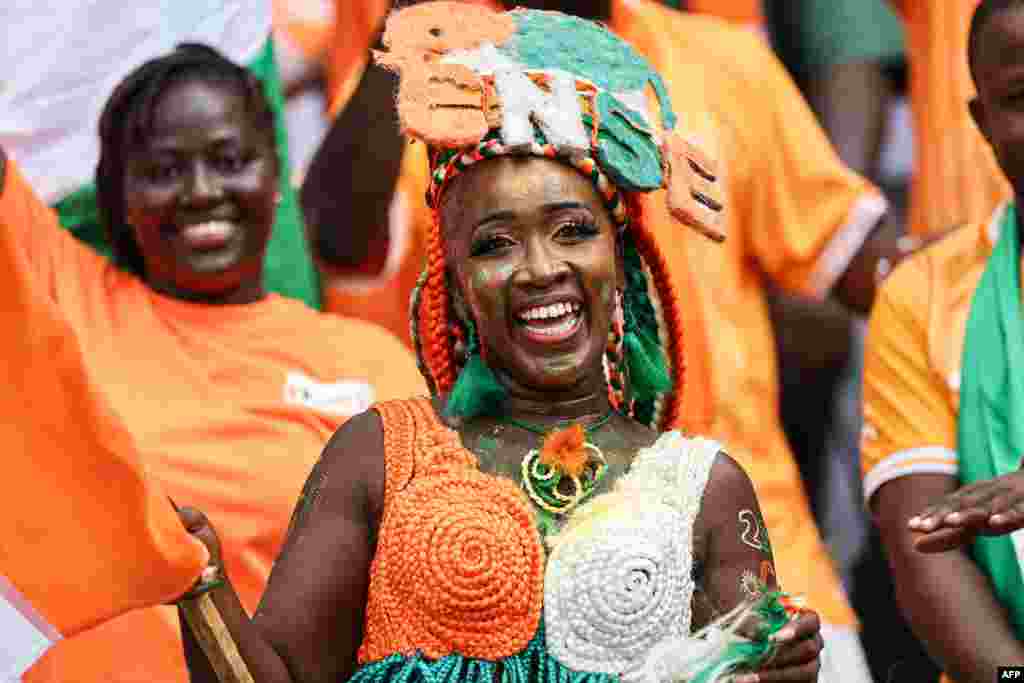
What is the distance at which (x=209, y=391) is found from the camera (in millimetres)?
4633

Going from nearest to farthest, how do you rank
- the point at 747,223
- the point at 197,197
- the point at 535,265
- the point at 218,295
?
the point at 535,265, the point at 197,197, the point at 218,295, the point at 747,223

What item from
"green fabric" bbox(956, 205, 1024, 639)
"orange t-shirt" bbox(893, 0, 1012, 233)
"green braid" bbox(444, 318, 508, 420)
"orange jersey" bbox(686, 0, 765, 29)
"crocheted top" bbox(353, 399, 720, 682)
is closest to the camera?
"crocheted top" bbox(353, 399, 720, 682)

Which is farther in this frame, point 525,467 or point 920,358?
point 920,358

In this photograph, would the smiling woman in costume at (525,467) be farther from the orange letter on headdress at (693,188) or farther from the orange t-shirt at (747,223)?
the orange t-shirt at (747,223)

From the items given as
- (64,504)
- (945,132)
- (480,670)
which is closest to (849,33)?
(945,132)

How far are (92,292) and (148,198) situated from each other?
25 cm

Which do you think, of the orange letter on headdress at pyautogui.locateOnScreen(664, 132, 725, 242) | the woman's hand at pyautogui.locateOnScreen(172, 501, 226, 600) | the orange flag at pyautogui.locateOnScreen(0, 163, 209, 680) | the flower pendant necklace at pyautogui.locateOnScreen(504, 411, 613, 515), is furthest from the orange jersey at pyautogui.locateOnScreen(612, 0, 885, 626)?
the orange flag at pyautogui.locateOnScreen(0, 163, 209, 680)

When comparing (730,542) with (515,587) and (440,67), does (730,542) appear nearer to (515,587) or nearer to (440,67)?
(515,587)

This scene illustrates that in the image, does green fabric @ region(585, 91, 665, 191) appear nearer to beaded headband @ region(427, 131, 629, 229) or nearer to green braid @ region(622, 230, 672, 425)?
beaded headband @ region(427, 131, 629, 229)

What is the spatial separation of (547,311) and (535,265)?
0.08 meters

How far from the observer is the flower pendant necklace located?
341 cm

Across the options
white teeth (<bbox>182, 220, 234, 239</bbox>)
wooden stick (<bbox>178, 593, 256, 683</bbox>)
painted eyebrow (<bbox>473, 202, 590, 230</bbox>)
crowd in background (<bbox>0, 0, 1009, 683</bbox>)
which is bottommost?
crowd in background (<bbox>0, 0, 1009, 683</bbox>)

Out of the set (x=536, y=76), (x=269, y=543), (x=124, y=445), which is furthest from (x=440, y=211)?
(x=269, y=543)

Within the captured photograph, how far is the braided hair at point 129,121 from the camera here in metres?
4.90
